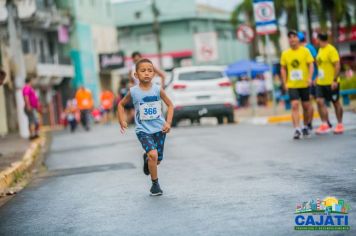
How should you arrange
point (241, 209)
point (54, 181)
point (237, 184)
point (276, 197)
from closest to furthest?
point (241, 209) < point (276, 197) < point (237, 184) < point (54, 181)

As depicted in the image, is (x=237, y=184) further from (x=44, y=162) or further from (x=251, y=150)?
(x=44, y=162)

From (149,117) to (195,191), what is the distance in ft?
3.04

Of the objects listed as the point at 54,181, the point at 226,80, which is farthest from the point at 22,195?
the point at 226,80

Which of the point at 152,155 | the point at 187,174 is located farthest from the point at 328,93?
the point at 152,155

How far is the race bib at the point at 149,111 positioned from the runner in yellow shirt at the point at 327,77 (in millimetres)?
6678

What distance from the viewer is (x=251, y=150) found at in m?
14.0

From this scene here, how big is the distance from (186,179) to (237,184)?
116 centimetres

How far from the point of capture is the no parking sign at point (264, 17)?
78.4ft

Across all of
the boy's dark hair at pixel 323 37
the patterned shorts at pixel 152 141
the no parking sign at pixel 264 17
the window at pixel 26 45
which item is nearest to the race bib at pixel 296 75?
the boy's dark hair at pixel 323 37

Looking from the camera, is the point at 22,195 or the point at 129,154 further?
the point at 129,154

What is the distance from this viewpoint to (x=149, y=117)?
9367mm

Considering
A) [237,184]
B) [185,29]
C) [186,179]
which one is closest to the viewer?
[237,184]

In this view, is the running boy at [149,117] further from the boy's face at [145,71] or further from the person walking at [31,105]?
the person walking at [31,105]

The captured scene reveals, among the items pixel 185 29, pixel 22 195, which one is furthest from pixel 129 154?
pixel 185 29
